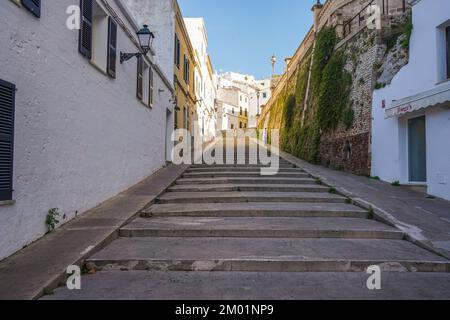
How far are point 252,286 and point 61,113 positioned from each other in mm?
4008

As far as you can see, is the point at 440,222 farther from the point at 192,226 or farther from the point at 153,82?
the point at 153,82

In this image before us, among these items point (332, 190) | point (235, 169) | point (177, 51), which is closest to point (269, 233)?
point (332, 190)

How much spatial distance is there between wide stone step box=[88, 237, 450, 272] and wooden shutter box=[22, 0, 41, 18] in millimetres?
3371

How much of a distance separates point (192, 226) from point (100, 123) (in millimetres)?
2972

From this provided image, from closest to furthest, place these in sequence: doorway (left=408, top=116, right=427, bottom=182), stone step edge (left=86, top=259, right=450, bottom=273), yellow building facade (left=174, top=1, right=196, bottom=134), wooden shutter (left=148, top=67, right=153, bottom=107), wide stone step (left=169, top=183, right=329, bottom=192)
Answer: stone step edge (left=86, top=259, right=450, bottom=273), wide stone step (left=169, top=183, right=329, bottom=192), doorway (left=408, top=116, right=427, bottom=182), wooden shutter (left=148, top=67, right=153, bottom=107), yellow building facade (left=174, top=1, right=196, bottom=134)

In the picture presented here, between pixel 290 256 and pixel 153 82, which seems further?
pixel 153 82

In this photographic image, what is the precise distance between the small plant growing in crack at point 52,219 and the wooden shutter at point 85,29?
2.82 metres

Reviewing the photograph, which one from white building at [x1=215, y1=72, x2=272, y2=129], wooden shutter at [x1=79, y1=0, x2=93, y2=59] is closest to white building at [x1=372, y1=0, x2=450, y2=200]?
wooden shutter at [x1=79, y1=0, x2=93, y2=59]

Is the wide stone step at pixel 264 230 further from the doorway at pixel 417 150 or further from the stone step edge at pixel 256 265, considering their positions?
the doorway at pixel 417 150

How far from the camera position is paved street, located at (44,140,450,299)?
3918 millimetres

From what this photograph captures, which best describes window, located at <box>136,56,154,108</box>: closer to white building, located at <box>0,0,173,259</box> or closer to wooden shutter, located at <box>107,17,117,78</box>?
white building, located at <box>0,0,173,259</box>

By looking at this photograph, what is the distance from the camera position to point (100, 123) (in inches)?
289
